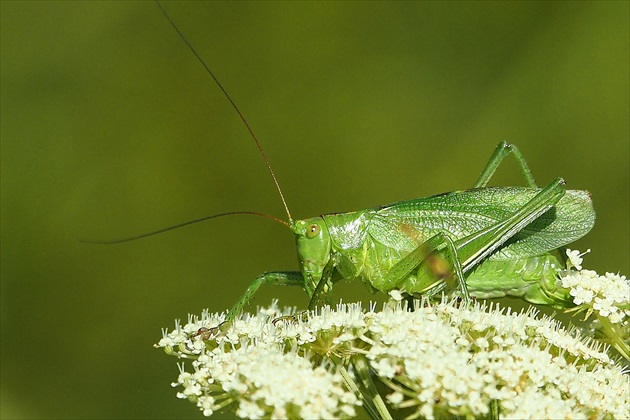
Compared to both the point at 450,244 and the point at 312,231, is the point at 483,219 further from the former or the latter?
the point at 312,231

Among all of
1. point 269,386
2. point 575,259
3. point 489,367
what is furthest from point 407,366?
point 575,259

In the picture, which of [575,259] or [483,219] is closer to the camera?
[575,259]

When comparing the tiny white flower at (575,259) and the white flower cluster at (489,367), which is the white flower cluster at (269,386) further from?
the tiny white flower at (575,259)

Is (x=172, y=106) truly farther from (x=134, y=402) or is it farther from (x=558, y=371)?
(x=558, y=371)

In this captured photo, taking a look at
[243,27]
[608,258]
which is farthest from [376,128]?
[608,258]

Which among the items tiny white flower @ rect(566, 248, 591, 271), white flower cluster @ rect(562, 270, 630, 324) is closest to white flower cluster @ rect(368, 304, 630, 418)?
white flower cluster @ rect(562, 270, 630, 324)

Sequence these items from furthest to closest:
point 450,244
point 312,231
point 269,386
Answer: point 312,231
point 450,244
point 269,386

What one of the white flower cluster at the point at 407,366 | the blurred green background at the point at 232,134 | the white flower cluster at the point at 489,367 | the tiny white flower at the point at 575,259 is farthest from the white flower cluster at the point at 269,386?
the blurred green background at the point at 232,134
